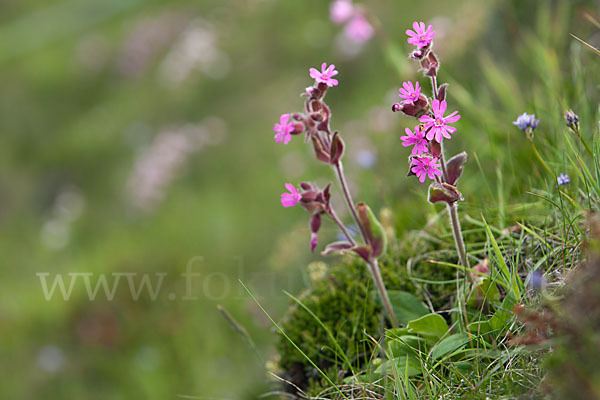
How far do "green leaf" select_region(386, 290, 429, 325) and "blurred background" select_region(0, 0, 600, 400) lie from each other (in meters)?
0.49

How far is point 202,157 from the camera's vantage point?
7434mm

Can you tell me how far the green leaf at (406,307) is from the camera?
190cm

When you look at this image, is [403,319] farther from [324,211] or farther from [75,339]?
[75,339]

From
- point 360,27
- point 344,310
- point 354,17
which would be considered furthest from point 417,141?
point 354,17

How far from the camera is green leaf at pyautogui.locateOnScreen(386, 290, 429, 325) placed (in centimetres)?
190

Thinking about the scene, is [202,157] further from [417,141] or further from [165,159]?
[417,141]

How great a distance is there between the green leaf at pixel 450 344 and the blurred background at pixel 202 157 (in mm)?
737

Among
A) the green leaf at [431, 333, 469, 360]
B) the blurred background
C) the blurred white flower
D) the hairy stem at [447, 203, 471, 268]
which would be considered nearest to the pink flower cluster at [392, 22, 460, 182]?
the hairy stem at [447, 203, 471, 268]

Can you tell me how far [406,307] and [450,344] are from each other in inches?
12.9

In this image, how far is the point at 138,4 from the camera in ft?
38.4

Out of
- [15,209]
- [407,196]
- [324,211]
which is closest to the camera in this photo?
[324,211]

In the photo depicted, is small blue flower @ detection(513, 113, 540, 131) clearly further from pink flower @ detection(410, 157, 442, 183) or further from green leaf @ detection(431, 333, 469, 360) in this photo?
green leaf @ detection(431, 333, 469, 360)

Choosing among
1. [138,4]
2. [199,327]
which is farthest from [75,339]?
[138,4]

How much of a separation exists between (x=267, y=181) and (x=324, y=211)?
15.6ft
